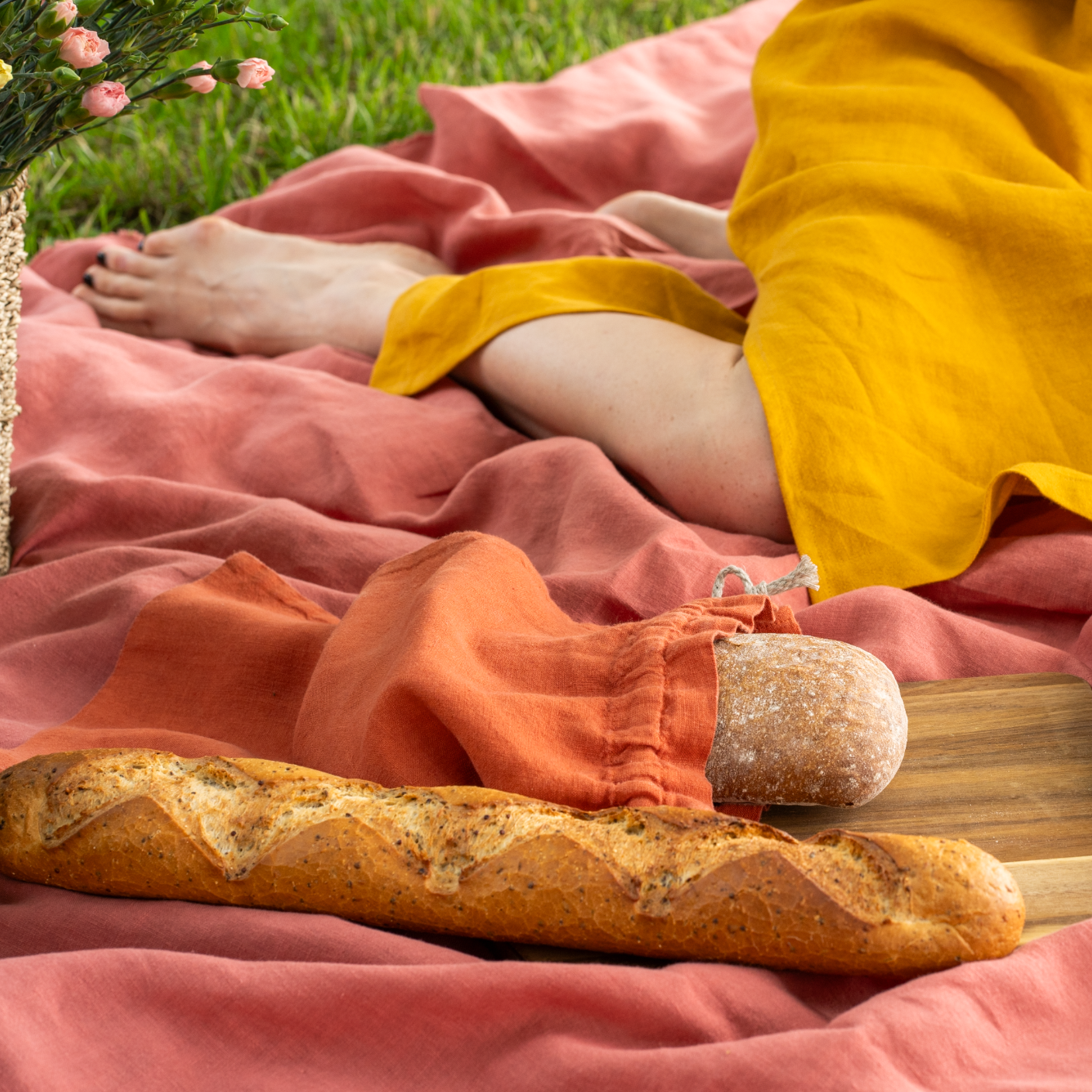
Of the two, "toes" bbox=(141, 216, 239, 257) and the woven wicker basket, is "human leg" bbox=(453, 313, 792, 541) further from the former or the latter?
"toes" bbox=(141, 216, 239, 257)

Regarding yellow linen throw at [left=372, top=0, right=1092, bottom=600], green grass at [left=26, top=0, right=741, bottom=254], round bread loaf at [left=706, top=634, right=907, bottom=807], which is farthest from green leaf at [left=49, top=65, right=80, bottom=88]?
green grass at [left=26, top=0, right=741, bottom=254]

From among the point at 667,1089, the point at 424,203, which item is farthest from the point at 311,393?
the point at 667,1089

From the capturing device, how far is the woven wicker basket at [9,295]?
1.20 m

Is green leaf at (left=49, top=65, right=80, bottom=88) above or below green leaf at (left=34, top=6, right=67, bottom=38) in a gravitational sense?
below

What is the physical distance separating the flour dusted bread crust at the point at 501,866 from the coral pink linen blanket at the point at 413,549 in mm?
22

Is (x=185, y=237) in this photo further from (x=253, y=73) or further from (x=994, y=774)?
(x=994, y=774)

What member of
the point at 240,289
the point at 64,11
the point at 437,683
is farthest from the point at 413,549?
the point at 240,289

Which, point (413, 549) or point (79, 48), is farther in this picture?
point (413, 549)

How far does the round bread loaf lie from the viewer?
0.90m

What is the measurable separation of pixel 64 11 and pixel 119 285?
1514 mm

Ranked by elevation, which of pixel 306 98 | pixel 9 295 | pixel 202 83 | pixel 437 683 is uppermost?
pixel 202 83

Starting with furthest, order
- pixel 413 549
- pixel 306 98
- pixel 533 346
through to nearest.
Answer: pixel 306 98 → pixel 533 346 → pixel 413 549

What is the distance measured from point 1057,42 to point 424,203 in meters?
1.19

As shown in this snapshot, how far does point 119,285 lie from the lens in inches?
85.5
